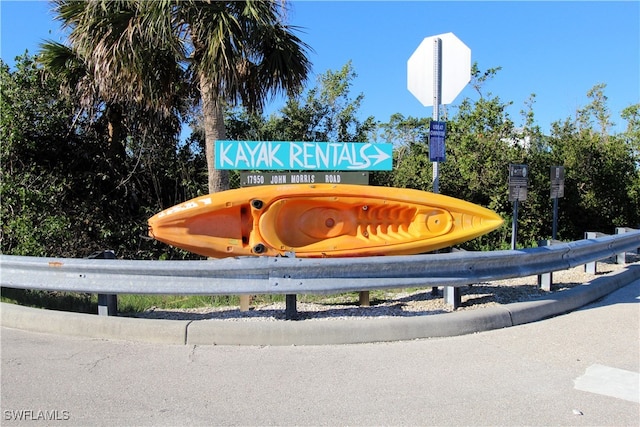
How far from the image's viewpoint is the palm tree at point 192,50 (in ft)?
25.3

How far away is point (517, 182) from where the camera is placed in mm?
7070

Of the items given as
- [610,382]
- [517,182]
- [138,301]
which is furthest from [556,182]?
[138,301]

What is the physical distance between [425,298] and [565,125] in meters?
9.17

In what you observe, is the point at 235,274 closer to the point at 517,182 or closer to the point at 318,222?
the point at 318,222

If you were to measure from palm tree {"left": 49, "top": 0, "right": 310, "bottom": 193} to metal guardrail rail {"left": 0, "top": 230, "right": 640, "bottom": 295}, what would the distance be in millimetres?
3730

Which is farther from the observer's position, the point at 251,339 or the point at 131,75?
the point at 131,75

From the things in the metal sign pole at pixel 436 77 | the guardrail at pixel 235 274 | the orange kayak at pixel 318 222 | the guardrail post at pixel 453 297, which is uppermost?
the metal sign pole at pixel 436 77

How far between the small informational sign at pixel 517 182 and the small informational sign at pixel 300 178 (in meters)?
2.28

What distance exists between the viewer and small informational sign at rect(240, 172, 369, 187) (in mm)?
6230

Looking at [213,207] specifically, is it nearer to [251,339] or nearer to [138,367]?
[251,339]

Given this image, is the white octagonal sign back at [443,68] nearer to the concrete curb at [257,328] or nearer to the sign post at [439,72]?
the sign post at [439,72]

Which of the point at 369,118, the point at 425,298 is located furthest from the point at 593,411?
the point at 369,118

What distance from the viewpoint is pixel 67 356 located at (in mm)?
4098

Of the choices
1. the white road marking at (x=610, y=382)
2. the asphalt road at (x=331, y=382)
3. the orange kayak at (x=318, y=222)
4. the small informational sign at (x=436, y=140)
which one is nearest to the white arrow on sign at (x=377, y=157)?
the orange kayak at (x=318, y=222)
